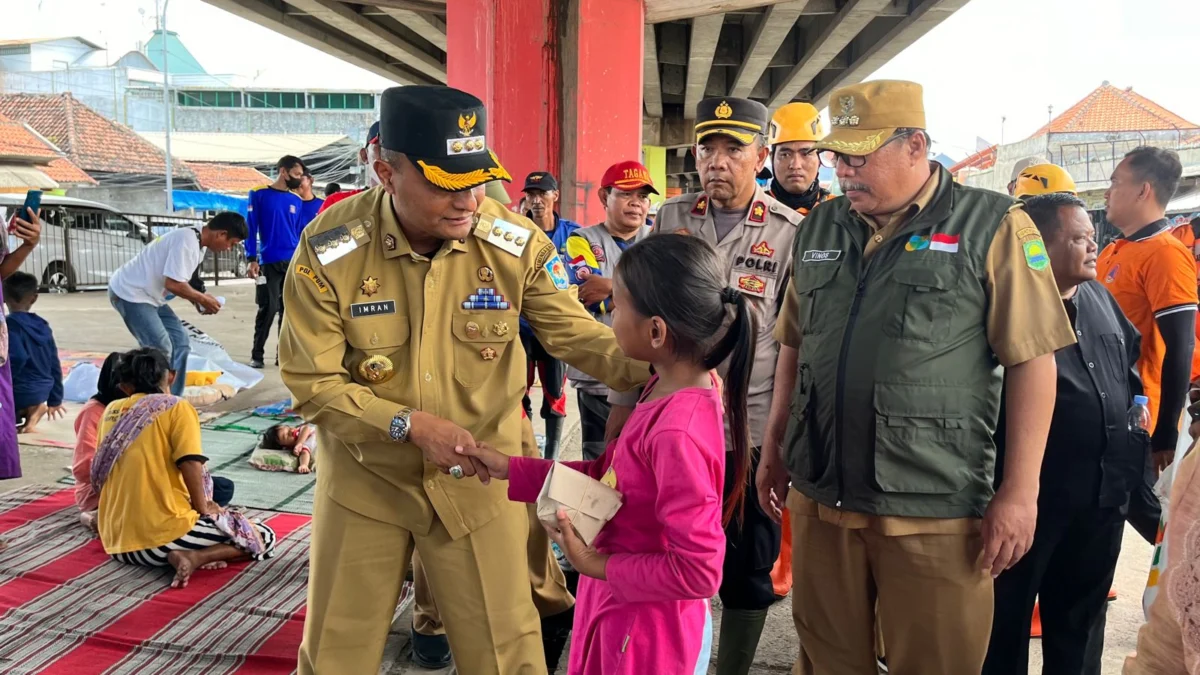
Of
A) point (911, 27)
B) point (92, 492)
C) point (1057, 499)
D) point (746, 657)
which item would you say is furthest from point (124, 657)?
point (911, 27)

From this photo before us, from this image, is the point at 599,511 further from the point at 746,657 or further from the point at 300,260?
the point at 746,657

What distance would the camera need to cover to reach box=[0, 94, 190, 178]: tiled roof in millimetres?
33906

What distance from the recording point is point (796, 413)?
2.25 m

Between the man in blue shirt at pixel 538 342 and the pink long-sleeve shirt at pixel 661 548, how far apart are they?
2.87 m

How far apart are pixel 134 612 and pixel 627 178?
282 centimetres

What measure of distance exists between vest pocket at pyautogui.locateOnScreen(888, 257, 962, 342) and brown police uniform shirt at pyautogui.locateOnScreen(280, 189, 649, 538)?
0.65 metres

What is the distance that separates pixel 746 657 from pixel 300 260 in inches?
71.1

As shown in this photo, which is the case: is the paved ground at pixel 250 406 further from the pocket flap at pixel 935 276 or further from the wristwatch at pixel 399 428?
the pocket flap at pixel 935 276

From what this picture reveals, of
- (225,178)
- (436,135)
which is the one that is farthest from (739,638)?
(225,178)

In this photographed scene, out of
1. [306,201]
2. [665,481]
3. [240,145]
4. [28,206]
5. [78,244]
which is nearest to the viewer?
[665,481]

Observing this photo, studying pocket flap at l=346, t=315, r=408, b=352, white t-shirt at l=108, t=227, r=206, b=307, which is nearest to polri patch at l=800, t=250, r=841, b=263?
pocket flap at l=346, t=315, r=408, b=352

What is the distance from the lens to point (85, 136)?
34.3 metres

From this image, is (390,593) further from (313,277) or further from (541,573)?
(541,573)

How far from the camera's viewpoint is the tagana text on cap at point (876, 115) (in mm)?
2017
